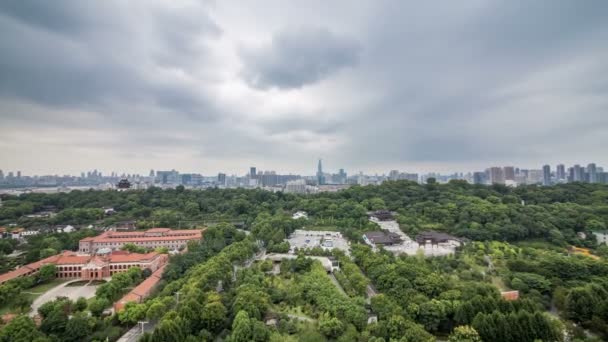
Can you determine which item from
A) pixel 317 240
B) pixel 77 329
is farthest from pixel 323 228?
pixel 77 329

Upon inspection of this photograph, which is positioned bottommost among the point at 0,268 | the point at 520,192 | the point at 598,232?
the point at 0,268

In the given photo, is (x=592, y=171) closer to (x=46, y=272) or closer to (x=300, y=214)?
(x=300, y=214)

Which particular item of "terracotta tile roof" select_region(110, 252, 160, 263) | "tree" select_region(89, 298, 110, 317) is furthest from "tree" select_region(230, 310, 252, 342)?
"terracotta tile roof" select_region(110, 252, 160, 263)

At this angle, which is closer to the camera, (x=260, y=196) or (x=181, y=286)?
(x=181, y=286)

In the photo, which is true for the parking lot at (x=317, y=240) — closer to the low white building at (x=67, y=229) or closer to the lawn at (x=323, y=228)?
the lawn at (x=323, y=228)

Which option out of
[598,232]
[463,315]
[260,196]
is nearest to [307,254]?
[463,315]

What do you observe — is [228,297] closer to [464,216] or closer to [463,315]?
[463,315]

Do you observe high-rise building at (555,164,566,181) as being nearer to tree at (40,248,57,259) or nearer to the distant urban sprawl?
the distant urban sprawl
